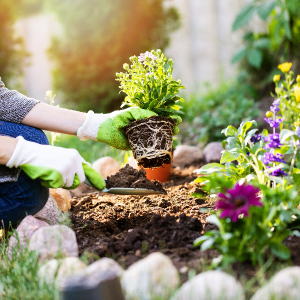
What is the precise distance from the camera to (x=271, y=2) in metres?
3.43

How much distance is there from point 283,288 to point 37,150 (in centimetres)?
93

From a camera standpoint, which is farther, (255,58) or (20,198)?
(255,58)

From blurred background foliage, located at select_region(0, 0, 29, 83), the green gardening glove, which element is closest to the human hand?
the green gardening glove

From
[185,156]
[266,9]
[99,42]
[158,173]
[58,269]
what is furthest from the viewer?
[99,42]

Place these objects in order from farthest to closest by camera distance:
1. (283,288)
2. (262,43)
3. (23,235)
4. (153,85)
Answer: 1. (262,43)
2. (153,85)
3. (23,235)
4. (283,288)

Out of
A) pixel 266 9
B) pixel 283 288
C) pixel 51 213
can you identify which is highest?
pixel 266 9

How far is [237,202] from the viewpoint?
0.93 metres

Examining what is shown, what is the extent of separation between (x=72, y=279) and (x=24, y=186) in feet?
2.37

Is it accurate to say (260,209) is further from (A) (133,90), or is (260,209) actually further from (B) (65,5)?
(B) (65,5)

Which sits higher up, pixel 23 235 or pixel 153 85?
pixel 153 85

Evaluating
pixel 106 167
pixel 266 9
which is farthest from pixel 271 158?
pixel 266 9

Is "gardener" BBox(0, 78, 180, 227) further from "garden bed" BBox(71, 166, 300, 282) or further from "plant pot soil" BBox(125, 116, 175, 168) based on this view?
"garden bed" BBox(71, 166, 300, 282)

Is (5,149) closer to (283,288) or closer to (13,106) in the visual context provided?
(13,106)

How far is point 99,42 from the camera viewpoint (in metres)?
5.04
